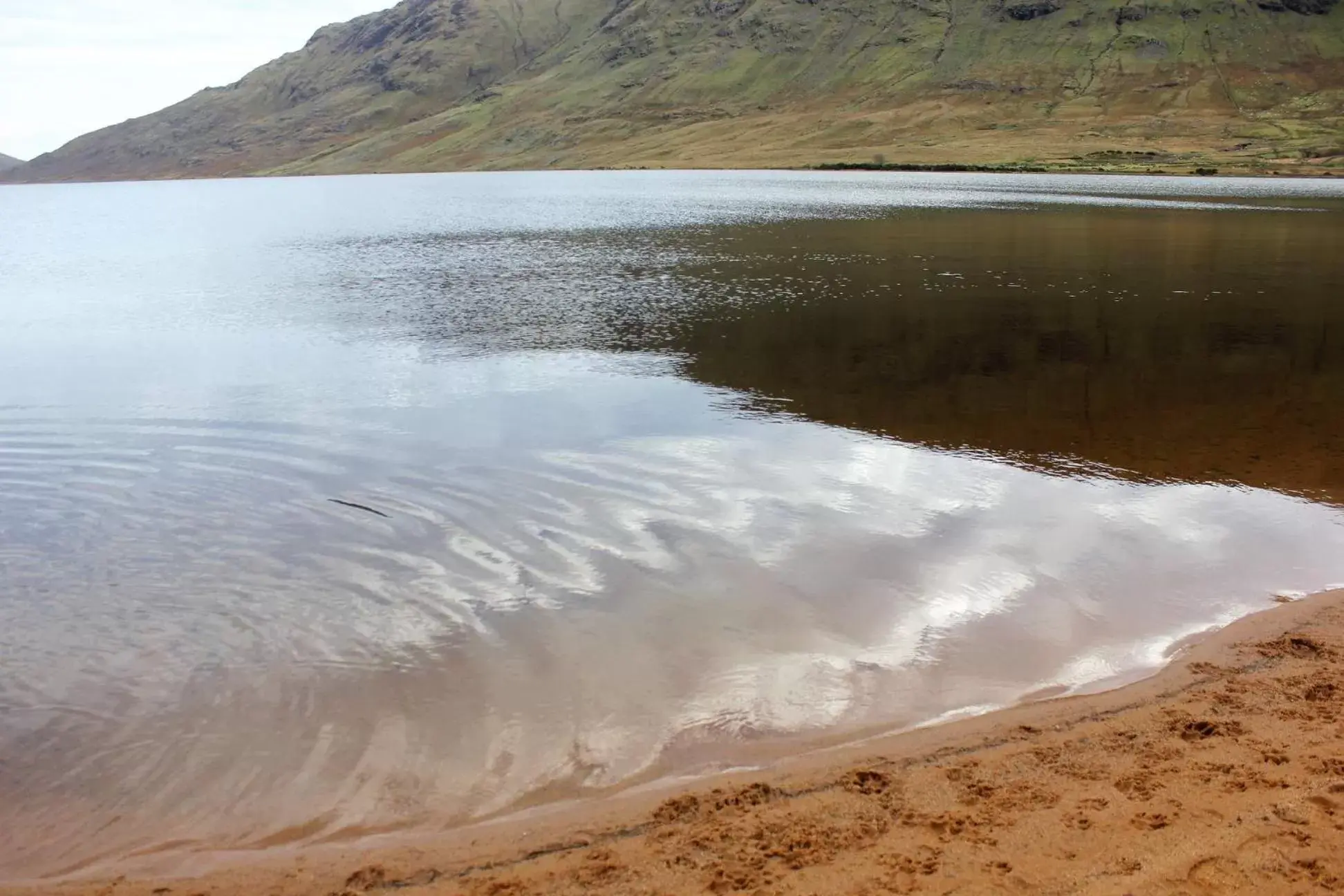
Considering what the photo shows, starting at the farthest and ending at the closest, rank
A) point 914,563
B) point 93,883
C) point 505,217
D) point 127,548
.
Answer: point 505,217 < point 127,548 < point 914,563 < point 93,883

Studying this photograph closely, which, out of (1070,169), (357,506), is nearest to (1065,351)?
(357,506)

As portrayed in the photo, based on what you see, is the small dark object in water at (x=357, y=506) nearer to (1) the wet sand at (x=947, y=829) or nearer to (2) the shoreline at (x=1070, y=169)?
(1) the wet sand at (x=947, y=829)

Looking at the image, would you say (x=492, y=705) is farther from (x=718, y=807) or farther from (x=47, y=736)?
(x=47, y=736)

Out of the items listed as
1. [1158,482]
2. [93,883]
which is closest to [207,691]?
[93,883]

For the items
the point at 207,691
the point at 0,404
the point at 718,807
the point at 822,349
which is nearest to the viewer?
the point at 718,807

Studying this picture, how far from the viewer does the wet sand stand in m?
7.02

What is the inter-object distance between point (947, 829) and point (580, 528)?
8.62 meters

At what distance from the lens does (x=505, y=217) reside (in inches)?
3418

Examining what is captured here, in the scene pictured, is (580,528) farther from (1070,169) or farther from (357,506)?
(1070,169)

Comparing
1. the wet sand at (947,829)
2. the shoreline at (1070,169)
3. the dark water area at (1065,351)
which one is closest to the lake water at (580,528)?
the dark water area at (1065,351)

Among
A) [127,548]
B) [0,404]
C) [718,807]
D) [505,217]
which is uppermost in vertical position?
[505,217]

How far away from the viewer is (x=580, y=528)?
1524 centimetres

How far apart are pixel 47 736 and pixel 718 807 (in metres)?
7.06

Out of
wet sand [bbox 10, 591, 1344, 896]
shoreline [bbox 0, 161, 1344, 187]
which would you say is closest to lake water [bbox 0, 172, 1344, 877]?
wet sand [bbox 10, 591, 1344, 896]
